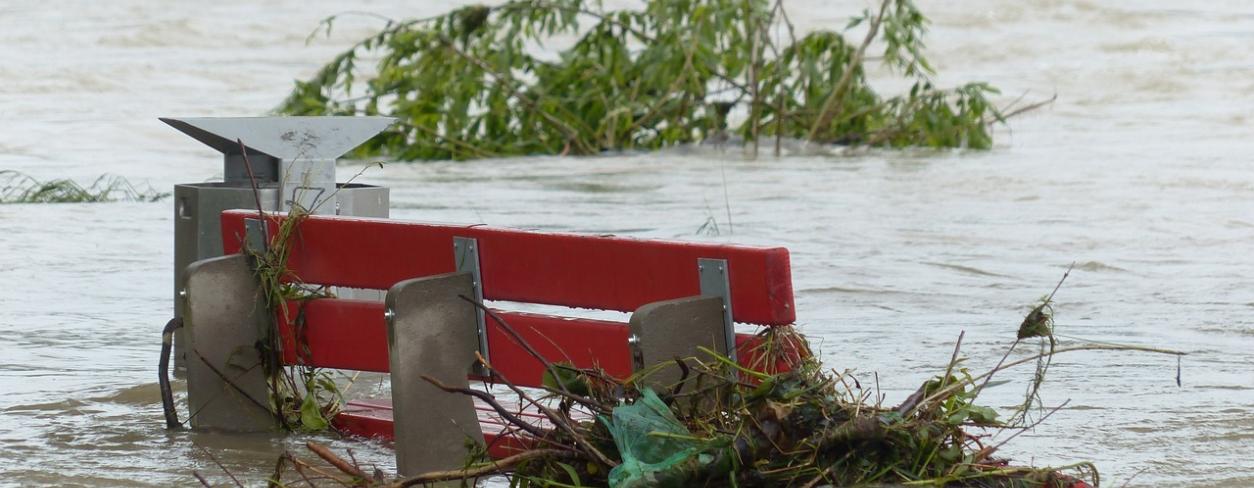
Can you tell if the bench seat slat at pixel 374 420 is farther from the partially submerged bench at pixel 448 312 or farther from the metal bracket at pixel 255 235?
the metal bracket at pixel 255 235

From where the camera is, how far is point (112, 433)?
5.12m

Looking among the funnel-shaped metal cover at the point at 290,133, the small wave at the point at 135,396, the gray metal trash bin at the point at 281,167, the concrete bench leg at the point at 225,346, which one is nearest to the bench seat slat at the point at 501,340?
the concrete bench leg at the point at 225,346

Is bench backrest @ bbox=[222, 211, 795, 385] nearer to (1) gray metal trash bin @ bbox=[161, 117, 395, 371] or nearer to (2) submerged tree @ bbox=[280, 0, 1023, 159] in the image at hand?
(1) gray metal trash bin @ bbox=[161, 117, 395, 371]

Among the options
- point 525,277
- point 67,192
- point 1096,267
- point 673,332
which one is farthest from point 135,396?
point 67,192

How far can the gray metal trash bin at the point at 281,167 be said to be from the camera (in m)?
5.18

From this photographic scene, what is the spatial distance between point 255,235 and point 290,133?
47 cm

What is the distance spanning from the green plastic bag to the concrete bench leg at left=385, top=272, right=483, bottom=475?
817 millimetres

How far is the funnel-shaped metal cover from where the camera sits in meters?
5.15

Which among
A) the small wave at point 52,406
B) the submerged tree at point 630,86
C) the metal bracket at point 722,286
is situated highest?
the submerged tree at point 630,86

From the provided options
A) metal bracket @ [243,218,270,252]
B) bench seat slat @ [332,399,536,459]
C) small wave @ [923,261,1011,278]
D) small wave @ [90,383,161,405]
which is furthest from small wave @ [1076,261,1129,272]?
metal bracket @ [243,218,270,252]

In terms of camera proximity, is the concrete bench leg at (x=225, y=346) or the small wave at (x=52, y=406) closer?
the concrete bench leg at (x=225, y=346)

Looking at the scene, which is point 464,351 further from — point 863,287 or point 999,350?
point 863,287

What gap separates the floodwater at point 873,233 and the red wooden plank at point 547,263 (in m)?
0.57

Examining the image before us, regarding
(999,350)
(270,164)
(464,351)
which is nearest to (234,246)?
(270,164)
